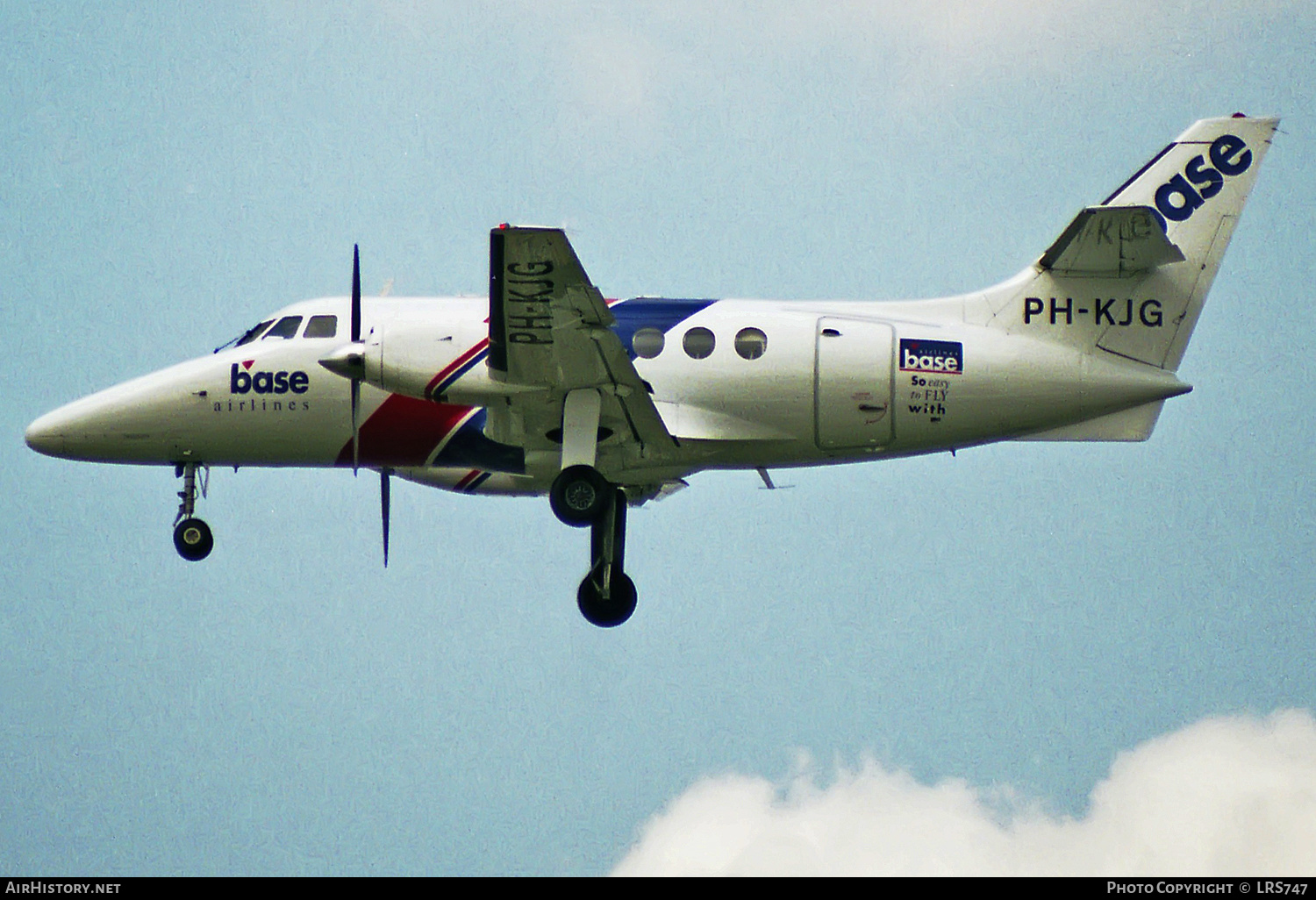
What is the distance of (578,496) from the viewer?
63.2 ft

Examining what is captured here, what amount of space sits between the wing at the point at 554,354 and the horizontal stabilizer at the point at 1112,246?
5.39 meters

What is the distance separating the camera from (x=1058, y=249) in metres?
20.3

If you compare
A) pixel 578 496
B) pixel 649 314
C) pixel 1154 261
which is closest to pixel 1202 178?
pixel 1154 261

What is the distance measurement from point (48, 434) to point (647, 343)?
8.42 m

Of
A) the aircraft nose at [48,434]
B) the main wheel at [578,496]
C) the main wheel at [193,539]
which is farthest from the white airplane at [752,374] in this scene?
the aircraft nose at [48,434]

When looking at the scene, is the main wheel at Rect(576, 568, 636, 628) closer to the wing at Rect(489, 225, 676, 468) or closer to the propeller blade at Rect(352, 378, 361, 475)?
the wing at Rect(489, 225, 676, 468)

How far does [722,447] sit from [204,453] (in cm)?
699

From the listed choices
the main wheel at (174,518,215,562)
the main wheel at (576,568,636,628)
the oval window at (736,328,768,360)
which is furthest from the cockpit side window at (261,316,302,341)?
the oval window at (736,328,768,360)

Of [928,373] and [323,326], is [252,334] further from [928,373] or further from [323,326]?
[928,373]

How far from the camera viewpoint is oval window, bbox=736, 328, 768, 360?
20031mm

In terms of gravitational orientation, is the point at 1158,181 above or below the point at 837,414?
above

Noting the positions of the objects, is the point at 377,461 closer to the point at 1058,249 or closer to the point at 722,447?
the point at 722,447

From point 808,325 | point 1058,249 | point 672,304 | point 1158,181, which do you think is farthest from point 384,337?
point 1158,181
